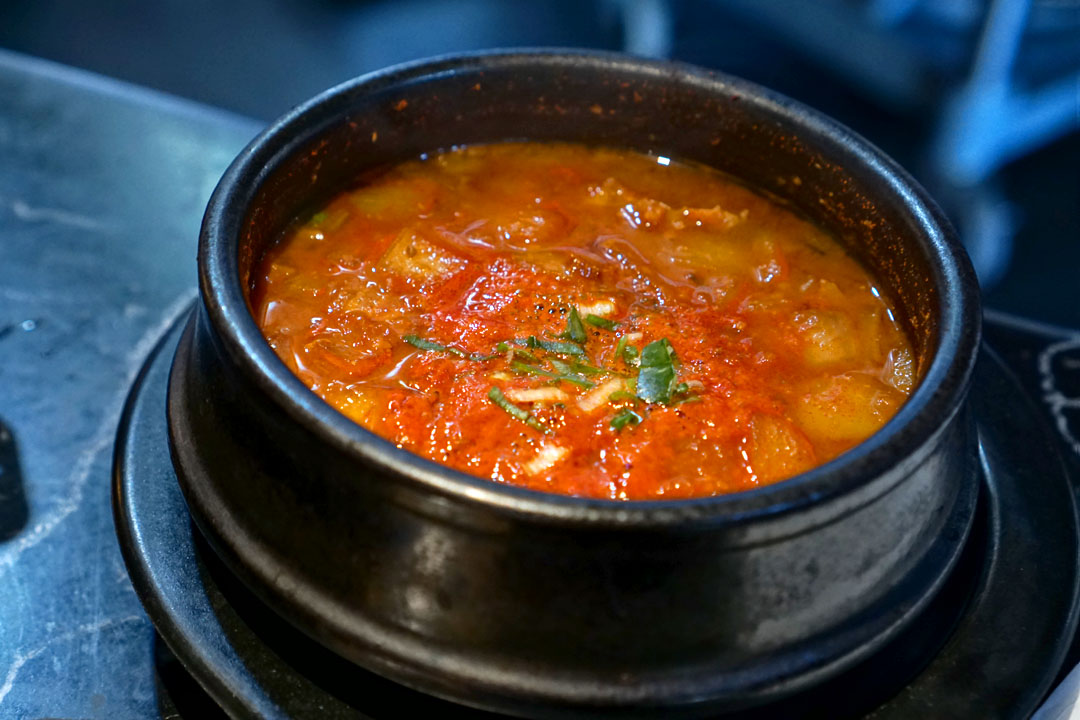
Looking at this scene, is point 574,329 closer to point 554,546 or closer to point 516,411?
point 516,411

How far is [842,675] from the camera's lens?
1.62m

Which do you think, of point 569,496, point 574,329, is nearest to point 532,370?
point 574,329

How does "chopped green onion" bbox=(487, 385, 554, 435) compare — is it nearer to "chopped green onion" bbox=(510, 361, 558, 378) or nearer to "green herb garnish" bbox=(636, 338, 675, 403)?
"chopped green onion" bbox=(510, 361, 558, 378)

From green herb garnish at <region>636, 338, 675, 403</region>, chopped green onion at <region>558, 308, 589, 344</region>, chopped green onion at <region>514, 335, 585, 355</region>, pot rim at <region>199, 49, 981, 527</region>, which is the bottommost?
chopped green onion at <region>514, 335, 585, 355</region>

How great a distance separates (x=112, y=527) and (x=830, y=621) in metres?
1.36

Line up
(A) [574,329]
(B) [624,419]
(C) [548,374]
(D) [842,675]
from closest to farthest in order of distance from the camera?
(D) [842,675]
(B) [624,419]
(C) [548,374]
(A) [574,329]

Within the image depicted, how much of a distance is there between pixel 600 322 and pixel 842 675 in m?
0.76

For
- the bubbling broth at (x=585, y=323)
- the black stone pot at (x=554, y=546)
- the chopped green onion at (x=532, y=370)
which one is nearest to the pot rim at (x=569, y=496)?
the black stone pot at (x=554, y=546)

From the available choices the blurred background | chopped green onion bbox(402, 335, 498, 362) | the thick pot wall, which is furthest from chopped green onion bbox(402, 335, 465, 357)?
the blurred background

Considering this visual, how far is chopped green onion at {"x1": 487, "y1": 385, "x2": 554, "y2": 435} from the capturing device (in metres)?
1.73

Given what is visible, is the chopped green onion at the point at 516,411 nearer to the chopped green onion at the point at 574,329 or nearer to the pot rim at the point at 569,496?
the chopped green onion at the point at 574,329

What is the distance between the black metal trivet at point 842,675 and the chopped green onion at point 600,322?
2.43 ft

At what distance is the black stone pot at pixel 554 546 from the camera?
1.33 m

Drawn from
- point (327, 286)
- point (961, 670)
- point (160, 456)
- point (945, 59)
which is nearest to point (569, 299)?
point (327, 286)
